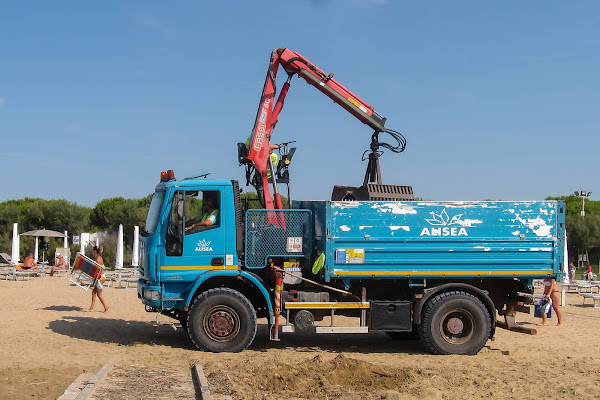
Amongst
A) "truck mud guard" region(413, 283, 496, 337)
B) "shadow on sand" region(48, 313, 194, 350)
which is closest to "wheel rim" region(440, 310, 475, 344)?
"truck mud guard" region(413, 283, 496, 337)

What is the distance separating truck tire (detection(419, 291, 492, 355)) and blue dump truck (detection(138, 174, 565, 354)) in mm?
17

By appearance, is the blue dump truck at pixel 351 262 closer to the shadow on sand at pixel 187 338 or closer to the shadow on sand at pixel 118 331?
the shadow on sand at pixel 187 338

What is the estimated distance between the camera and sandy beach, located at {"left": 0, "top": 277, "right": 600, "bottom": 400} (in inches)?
328

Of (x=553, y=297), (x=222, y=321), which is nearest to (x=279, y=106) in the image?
(x=222, y=321)

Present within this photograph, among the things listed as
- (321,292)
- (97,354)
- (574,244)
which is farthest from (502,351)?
(574,244)

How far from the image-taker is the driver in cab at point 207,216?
11.0 meters

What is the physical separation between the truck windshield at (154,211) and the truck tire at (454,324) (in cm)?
466

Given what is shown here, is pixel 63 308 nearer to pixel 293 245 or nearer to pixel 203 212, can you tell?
pixel 203 212

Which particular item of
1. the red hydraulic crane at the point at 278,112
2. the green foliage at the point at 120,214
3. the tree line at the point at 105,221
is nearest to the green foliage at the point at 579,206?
the tree line at the point at 105,221

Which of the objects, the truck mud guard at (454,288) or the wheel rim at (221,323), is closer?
the wheel rim at (221,323)

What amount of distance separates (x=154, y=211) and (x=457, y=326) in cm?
539

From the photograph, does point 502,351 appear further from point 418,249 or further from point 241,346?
point 241,346

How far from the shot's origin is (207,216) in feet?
36.3

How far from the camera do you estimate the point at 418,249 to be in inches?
428
